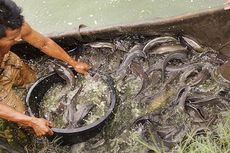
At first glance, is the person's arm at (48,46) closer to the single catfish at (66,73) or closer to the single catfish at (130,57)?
the single catfish at (66,73)

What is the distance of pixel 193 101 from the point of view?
169 inches

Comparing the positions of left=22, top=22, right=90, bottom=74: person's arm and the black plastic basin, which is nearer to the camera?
the black plastic basin

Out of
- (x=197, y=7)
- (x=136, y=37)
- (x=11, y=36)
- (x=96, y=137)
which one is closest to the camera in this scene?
(x=11, y=36)

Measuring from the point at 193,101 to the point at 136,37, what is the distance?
100 cm

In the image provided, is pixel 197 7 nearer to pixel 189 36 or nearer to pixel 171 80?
pixel 189 36

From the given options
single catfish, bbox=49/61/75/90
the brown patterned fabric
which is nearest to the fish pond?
single catfish, bbox=49/61/75/90

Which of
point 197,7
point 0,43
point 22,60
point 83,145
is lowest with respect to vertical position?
point 83,145

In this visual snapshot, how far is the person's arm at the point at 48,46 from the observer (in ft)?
14.5

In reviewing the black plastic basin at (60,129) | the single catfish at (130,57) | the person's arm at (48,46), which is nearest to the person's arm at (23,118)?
the black plastic basin at (60,129)

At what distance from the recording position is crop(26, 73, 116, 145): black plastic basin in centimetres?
426

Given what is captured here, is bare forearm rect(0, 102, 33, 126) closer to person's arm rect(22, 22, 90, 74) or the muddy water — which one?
person's arm rect(22, 22, 90, 74)

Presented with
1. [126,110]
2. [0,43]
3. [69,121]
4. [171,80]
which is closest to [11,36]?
[0,43]

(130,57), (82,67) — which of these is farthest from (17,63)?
(130,57)

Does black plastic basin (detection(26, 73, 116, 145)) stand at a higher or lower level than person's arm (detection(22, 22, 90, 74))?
lower
